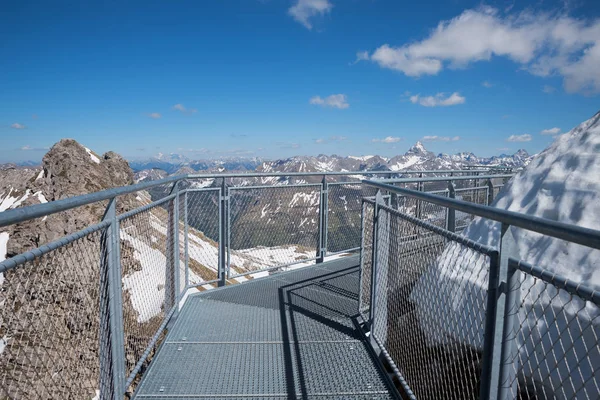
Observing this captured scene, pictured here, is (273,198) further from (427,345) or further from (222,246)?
(427,345)

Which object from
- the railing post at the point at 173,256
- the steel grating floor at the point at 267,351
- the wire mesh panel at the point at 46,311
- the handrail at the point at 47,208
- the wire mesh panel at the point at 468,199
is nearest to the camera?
the handrail at the point at 47,208

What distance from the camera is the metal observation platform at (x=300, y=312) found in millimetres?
1761

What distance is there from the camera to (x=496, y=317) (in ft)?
5.75

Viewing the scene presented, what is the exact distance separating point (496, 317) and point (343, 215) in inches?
199

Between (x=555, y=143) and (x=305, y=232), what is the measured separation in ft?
12.8

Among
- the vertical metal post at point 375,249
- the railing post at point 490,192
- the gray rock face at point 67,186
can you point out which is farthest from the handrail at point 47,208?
the gray rock face at point 67,186

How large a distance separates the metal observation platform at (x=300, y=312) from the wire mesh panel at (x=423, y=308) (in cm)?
2

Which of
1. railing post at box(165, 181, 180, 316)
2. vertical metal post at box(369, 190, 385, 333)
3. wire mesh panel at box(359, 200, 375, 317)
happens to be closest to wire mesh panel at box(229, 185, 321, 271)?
railing post at box(165, 181, 180, 316)

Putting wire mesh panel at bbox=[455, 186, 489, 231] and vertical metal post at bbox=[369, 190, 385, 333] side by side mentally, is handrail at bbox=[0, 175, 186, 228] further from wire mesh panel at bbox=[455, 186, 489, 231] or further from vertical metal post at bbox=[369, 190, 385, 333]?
wire mesh panel at bbox=[455, 186, 489, 231]

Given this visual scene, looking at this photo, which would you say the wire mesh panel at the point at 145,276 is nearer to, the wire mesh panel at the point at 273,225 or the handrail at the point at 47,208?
the handrail at the point at 47,208

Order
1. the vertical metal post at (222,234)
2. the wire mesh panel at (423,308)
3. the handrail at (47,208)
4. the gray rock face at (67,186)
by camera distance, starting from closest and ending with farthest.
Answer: the handrail at (47,208) → the wire mesh panel at (423,308) → the vertical metal post at (222,234) → the gray rock face at (67,186)

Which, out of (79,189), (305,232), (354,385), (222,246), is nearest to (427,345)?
(354,385)

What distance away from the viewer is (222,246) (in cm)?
553

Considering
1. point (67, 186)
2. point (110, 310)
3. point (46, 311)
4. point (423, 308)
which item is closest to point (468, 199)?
point (423, 308)
